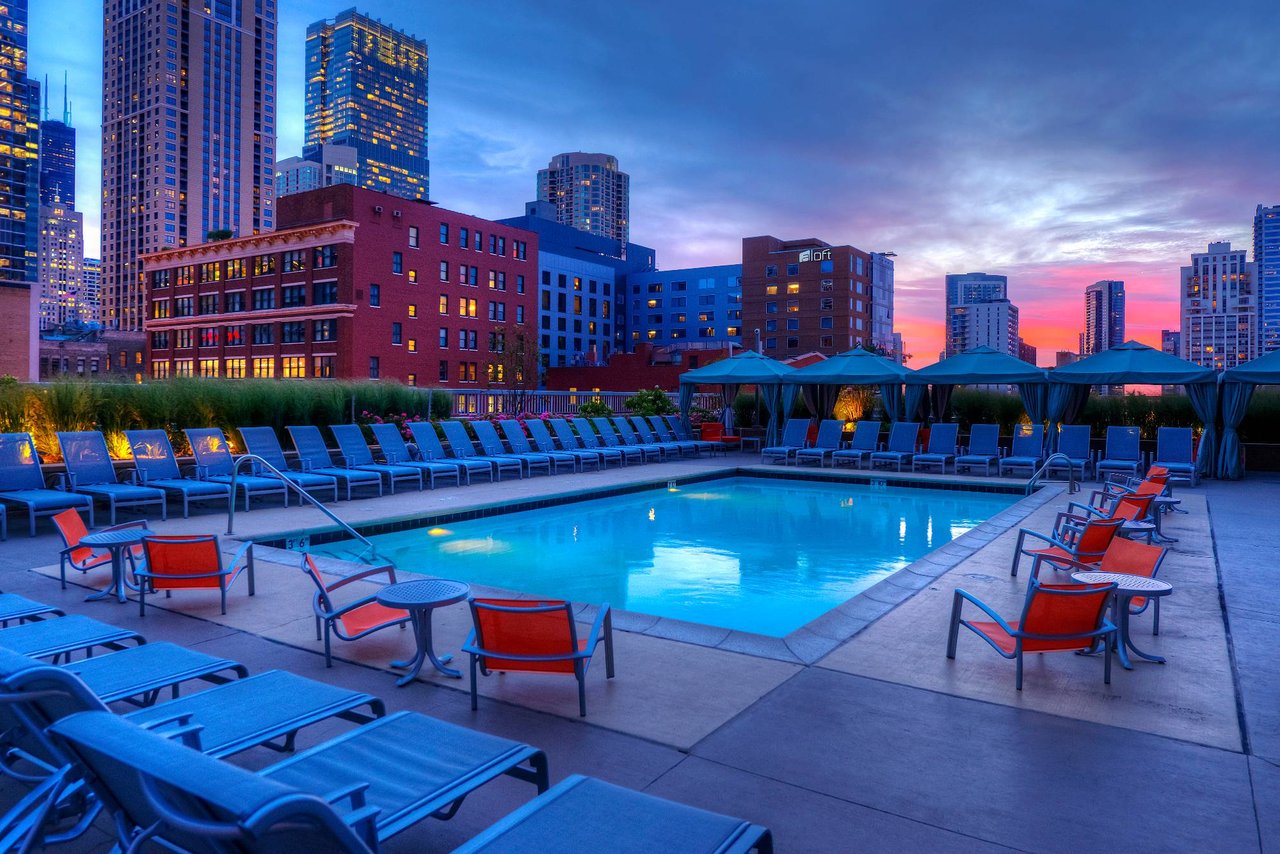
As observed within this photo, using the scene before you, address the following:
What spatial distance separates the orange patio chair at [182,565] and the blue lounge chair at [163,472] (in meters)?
4.40

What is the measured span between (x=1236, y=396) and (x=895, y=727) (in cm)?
1471

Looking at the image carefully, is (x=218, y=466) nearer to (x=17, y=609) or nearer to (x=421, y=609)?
(x=17, y=609)

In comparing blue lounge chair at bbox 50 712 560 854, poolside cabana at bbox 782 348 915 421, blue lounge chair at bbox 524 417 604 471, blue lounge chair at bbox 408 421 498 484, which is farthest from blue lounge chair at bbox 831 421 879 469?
blue lounge chair at bbox 50 712 560 854

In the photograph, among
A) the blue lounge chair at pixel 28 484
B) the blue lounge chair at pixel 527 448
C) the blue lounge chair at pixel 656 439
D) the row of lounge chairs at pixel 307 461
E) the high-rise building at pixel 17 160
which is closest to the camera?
the blue lounge chair at pixel 28 484

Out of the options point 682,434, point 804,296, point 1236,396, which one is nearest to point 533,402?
point 682,434

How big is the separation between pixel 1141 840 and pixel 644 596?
4882 millimetres

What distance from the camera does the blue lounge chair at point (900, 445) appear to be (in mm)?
16578

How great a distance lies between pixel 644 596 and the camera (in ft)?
23.8

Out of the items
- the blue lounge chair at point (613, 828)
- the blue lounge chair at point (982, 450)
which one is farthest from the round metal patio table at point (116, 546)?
the blue lounge chair at point (982, 450)

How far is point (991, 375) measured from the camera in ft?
52.3

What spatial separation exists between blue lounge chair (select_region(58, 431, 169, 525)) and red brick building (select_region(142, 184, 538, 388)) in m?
32.4

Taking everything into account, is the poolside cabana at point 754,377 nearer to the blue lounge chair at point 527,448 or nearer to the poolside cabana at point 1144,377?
the blue lounge chair at point 527,448

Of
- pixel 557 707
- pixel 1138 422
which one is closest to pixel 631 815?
pixel 557 707

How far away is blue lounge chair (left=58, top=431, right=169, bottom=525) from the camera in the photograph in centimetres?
878
